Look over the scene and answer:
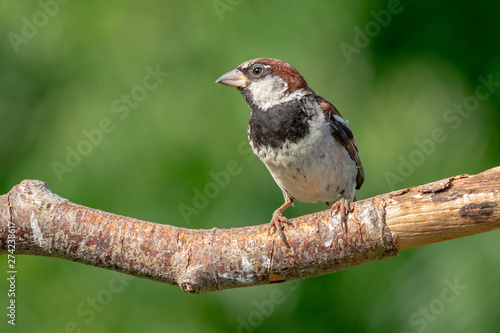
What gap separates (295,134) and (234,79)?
0.55 m

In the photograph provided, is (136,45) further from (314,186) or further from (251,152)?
(314,186)

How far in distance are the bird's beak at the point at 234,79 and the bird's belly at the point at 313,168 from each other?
1.57ft

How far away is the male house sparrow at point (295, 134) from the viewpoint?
387 cm

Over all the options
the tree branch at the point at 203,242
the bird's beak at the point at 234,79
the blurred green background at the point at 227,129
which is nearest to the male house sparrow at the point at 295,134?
the bird's beak at the point at 234,79

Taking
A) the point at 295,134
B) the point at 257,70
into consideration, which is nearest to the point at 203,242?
the point at 295,134

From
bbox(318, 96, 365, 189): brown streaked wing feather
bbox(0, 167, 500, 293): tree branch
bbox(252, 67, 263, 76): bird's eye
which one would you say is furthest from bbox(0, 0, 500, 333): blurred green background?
bbox(0, 167, 500, 293): tree branch

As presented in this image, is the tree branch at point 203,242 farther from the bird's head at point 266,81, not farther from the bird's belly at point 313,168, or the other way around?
the bird's head at point 266,81

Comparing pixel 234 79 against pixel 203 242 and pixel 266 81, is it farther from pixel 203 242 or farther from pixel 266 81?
pixel 203 242

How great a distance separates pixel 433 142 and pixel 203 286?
74.5 inches

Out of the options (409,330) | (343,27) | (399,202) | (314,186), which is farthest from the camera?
(343,27)

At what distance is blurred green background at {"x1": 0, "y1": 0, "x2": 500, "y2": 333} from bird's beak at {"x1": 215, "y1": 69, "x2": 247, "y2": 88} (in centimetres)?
21

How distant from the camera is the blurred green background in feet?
12.9

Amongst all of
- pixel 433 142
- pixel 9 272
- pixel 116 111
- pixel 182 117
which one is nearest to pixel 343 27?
pixel 433 142

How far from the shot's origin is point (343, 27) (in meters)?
4.38
